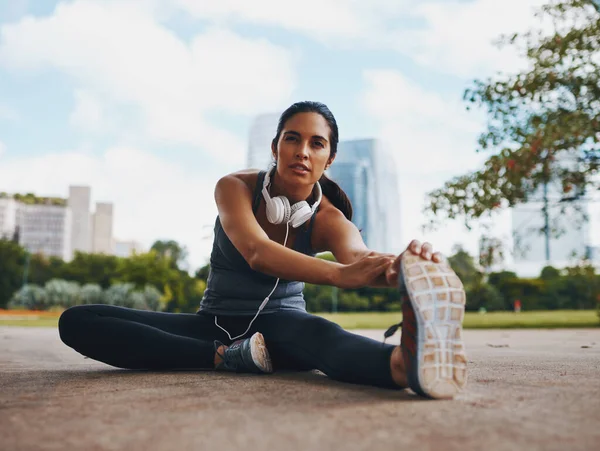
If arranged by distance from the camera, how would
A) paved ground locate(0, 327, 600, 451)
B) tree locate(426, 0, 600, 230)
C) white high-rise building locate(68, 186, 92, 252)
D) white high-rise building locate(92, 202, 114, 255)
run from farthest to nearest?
white high-rise building locate(92, 202, 114, 255), white high-rise building locate(68, 186, 92, 252), tree locate(426, 0, 600, 230), paved ground locate(0, 327, 600, 451)

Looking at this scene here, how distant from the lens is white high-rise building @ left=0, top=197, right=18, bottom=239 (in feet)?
266

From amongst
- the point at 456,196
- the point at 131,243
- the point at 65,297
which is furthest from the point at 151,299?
the point at 131,243

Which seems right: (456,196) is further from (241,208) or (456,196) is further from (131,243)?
(131,243)

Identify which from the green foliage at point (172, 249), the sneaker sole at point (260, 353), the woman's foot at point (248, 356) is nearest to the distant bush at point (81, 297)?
the green foliage at point (172, 249)

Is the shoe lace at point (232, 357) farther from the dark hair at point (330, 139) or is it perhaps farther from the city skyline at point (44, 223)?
the city skyline at point (44, 223)

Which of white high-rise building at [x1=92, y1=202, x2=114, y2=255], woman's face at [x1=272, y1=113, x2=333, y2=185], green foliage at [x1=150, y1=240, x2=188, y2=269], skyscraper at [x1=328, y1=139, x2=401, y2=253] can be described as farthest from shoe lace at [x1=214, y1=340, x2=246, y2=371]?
white high-rise building at [x1=92, y1=202, x2=114, y2=255]

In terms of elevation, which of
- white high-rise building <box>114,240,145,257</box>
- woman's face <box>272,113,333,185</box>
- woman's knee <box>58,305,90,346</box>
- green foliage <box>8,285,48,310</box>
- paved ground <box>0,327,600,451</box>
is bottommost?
green foliage <box>8,285,48,310</box>

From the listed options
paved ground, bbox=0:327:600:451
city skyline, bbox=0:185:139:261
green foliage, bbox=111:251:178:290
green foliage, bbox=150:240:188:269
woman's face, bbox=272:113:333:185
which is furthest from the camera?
city skyline, bbox=0:185:139:261

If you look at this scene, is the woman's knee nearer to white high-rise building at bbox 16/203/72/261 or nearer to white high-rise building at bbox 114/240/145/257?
white high-rise building at bbox 16/203/72/261

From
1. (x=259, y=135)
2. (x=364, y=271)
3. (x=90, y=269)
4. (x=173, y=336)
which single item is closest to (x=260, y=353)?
(x=173, y=336)

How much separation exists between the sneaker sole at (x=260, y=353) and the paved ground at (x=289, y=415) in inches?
4.4

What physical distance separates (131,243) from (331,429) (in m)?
121

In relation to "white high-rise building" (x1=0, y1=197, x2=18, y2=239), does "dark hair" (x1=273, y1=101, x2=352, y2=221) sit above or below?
below

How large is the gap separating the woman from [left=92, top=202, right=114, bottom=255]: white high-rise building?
98238 mm
